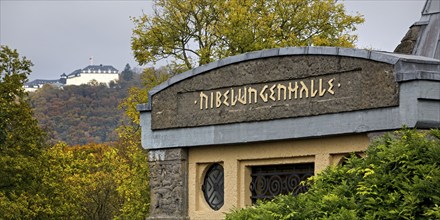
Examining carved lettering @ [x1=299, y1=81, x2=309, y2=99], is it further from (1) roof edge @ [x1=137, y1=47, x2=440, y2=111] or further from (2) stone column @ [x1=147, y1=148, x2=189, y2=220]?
(2) stone column @ [x1=147, y1=148, x2=189, y2=220]

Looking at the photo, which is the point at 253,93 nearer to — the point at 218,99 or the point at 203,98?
the point at 218,99

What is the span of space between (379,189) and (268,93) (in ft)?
20.0

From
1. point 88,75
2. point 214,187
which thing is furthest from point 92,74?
point 214,187

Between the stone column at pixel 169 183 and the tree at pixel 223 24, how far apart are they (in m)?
18.6

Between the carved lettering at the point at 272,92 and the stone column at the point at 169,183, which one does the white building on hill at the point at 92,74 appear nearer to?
the stone column at the point at 169,183

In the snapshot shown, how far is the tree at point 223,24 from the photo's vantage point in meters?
36.2

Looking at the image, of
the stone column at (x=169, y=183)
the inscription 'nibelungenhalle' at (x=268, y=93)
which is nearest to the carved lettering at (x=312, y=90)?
the inscription 'nibelungenhalle' at (x=268, y=93)

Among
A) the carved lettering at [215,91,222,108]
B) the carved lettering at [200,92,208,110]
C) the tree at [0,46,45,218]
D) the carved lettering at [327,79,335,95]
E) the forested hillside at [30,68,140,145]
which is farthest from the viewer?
the forested hillside at [30,68,140,145]

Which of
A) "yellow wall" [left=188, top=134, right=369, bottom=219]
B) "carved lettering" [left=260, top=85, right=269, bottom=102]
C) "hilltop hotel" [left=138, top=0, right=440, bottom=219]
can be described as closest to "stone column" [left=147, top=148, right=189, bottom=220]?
"hilltop hotel" [left=138, top=0, right=440, bottom=219]

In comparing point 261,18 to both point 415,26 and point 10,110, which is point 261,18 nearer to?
point 10,110

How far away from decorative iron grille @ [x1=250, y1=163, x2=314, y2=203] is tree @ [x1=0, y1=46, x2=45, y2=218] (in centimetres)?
1357

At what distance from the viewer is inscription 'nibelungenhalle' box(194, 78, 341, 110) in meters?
14.8

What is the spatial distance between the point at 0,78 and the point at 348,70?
19.1 m

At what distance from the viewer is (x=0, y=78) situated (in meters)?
31.2
